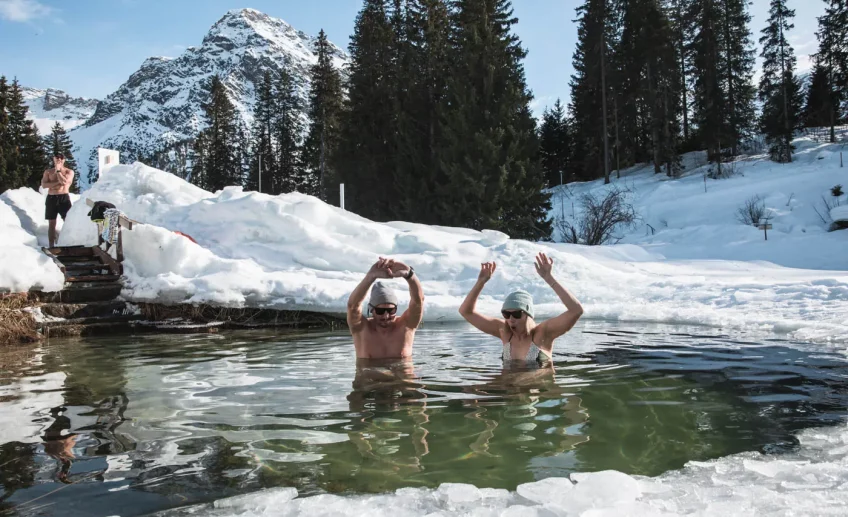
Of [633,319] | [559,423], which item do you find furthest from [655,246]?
[559,423]

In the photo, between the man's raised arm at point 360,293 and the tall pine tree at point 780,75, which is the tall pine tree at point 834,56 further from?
the man's raised arm at point 360,293

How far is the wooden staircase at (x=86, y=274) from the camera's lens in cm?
982

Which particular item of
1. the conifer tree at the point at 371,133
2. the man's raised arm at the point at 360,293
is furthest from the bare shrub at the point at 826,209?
the man's raised arm at the point at 360,293

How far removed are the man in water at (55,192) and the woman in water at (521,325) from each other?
9.47 metres

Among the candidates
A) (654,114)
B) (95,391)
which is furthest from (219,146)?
(95,391)

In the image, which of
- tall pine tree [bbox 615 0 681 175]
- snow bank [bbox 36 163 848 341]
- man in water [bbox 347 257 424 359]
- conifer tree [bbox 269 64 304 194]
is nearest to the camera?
man in water [bbox 347 257 424 359]

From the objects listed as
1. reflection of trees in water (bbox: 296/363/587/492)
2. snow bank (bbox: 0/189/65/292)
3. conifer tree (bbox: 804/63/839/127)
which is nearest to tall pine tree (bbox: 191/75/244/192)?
snow bank (bbox: 0/189/65/292)

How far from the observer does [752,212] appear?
75.6ft

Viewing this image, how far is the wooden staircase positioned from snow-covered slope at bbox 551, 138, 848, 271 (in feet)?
49.7

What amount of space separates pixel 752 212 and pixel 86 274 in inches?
861

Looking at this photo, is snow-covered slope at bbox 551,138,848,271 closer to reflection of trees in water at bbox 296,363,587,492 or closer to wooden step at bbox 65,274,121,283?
wooden step at bbox 65,274,121,283

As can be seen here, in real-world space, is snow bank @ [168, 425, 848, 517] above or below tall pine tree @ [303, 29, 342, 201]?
below

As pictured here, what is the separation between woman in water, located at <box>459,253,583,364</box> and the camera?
5082 millimetres

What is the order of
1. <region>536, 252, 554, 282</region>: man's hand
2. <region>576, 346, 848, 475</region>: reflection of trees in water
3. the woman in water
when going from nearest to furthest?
<region>576, 346, 848, 475</region>: reflection of trees in water, <region>536, 252, 554, 282</region>: man's hand, the woman in water
